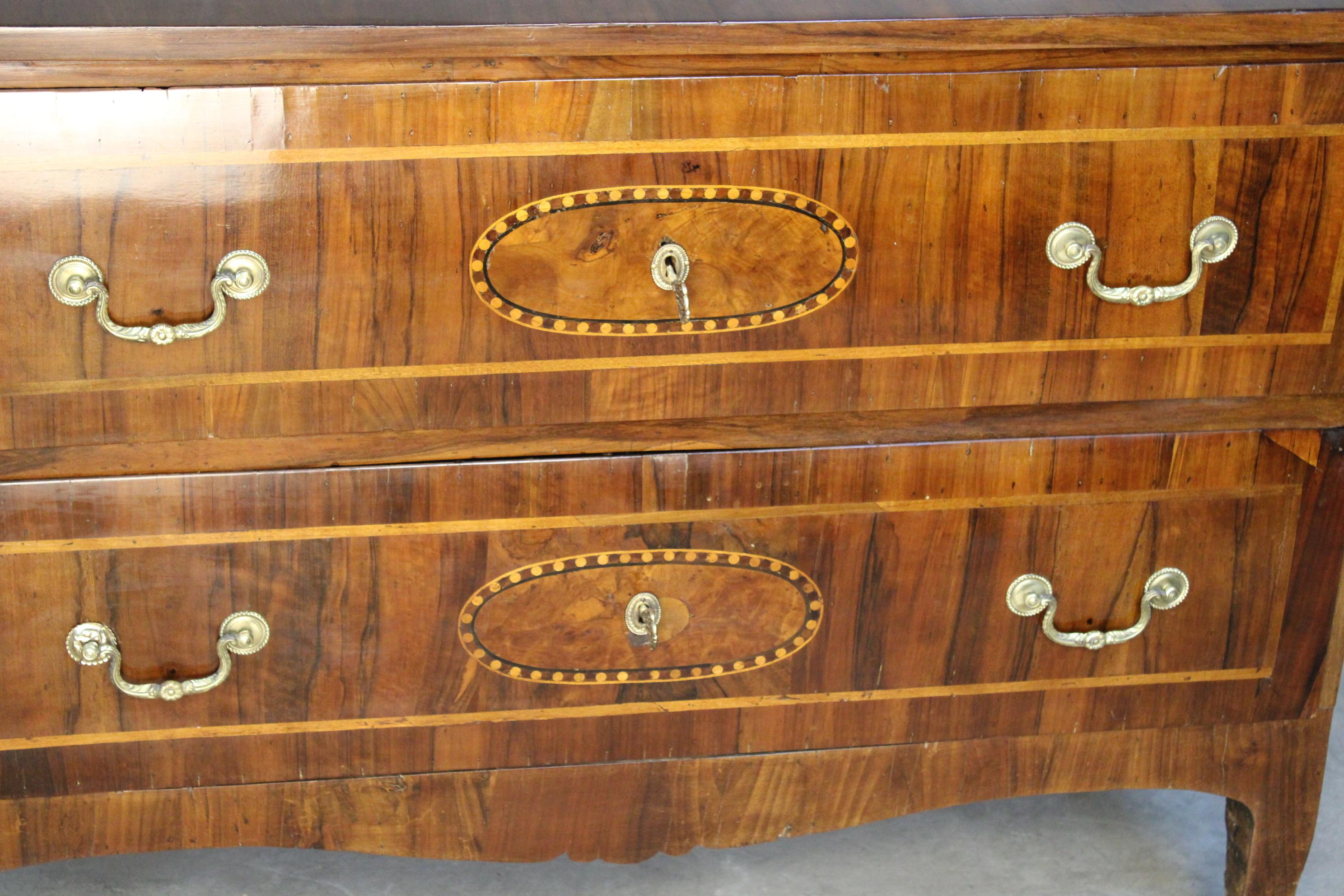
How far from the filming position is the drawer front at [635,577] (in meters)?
0.88

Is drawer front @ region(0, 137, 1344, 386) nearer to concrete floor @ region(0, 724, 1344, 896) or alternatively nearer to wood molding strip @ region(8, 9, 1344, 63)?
wood molding strip @ region(8, 9, 1344, 63)

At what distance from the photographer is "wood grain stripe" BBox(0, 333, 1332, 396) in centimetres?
83

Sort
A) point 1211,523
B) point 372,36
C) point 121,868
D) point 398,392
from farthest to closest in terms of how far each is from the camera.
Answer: point 121,868 → point 1211,523 → point 398,392 → point 372,36

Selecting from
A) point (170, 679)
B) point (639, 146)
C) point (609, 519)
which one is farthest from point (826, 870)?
point (639, 146)

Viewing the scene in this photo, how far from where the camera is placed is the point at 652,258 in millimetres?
823

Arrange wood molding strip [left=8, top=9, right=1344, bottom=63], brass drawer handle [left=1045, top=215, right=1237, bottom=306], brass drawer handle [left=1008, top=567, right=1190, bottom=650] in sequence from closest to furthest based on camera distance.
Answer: wood molding strip [left=8, top=9, right=1344, bottom=63] → brass drawer handle [left=1045, top=215, right=1237, bottom=306] → brass drawer handle [left=1008, top=567, right=1190, bottom=650]

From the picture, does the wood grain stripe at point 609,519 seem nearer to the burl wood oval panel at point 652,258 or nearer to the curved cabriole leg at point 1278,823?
the burl wood oval panel at point 652,258

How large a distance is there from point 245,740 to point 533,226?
409mm

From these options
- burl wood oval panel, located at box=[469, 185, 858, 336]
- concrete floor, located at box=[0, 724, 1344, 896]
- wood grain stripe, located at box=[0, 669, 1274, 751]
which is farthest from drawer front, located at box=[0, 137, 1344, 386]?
concrete floor, located at box=[0, 724, 1344, 896]

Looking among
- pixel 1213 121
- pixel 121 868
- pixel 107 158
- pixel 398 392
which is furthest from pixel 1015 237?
pixel 121 868

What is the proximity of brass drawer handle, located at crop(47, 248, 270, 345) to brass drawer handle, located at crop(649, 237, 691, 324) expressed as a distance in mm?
226

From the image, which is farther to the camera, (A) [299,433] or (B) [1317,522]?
(B) [1317,522]

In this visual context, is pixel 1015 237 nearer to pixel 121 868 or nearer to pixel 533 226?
pixel 533 226

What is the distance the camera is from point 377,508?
2.90 ft
